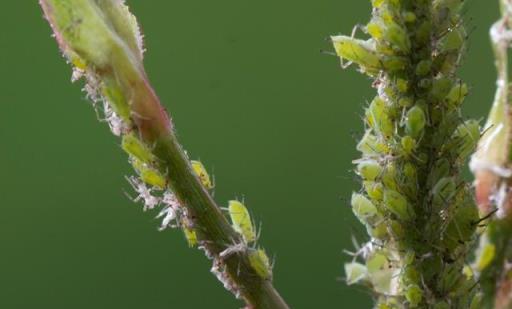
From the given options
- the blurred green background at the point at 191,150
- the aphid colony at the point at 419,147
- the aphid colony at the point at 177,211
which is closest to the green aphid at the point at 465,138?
the aphid colony at the point at 419,147

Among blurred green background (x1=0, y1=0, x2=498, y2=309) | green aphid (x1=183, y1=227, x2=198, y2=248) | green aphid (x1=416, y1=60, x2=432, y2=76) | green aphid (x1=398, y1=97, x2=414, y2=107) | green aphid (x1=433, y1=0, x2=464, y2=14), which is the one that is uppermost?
blurred green background (x1=0, y1=0, x2=498, y2=309)

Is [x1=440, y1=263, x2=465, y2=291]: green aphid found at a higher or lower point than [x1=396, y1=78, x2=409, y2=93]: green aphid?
lower

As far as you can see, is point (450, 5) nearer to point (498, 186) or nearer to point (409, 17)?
point (409, 17)

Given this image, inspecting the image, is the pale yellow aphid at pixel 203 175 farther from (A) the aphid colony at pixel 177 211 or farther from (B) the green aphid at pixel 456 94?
(B) the green aphid at pixel 456 94

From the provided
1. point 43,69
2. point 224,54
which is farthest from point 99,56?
point 43,69

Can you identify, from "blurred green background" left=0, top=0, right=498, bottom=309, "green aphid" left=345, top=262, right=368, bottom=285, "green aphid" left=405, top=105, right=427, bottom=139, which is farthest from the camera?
"blurred green background" left=0, top=0, right=498, bottom=309

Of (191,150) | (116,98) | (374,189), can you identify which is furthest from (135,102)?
(191,150)

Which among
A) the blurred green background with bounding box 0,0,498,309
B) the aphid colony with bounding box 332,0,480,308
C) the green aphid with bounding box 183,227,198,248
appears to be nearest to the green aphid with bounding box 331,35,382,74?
the aphid colony with bounding box 332,0,480,308

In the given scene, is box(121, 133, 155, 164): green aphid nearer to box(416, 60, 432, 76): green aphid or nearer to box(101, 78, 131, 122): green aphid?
box(101, 78, 131, 122): green aphid
